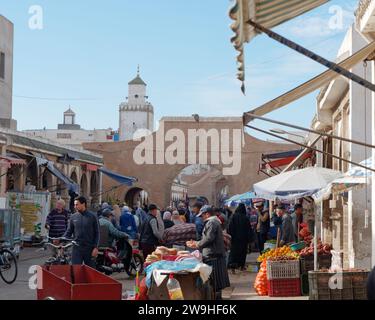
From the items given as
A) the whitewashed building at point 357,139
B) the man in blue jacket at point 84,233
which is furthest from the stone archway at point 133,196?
the man in blue jacket at point 84,233

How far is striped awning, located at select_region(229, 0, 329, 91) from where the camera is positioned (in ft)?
15.8

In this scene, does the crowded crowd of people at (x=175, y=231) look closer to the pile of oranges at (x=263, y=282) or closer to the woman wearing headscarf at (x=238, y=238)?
the woman wearing headscarf at (x=238, y=238)

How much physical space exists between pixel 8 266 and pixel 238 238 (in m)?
5.27

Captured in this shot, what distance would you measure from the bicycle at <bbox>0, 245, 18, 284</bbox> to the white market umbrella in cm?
481

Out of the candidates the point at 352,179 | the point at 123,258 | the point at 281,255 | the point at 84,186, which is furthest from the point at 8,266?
the point at 84,186

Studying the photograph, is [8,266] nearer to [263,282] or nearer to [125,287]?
[125,287]

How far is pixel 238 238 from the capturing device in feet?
54.1

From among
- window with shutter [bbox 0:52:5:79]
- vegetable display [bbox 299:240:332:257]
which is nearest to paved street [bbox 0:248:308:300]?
vegetable display [bbox 299:240:332:257]

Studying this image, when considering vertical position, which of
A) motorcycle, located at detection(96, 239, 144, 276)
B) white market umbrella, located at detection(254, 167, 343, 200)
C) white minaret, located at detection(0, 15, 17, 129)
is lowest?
motorcycle, located at detection(96, 239, 144, 276)

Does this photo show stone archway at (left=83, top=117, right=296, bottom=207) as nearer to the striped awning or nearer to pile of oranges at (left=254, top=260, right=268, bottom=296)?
pile of oranges at (left=254, top=260, right=268, bottom=296)

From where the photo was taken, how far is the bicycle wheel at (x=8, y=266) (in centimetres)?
1342

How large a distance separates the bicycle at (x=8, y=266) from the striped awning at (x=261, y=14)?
29.6ft

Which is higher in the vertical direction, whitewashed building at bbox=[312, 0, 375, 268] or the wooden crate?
whitewashed building at bbox=[312, 0, 375, 268]
